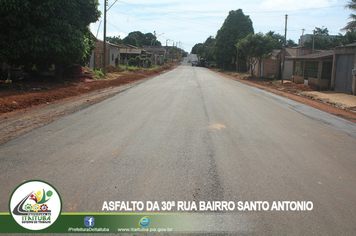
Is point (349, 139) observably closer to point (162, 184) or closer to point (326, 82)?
point (162, 184)

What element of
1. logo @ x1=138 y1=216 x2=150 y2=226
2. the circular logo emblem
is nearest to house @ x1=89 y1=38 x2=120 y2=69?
the circular logo emblem

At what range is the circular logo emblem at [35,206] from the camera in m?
3.35

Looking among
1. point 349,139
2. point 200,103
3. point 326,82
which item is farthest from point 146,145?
point 326,82

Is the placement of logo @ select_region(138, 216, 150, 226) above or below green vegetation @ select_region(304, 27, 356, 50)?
below

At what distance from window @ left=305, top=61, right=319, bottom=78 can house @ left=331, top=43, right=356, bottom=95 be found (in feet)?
15.0

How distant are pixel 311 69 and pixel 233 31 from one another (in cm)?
3534

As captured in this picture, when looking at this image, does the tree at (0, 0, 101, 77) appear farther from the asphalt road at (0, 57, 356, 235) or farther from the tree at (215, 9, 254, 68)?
the tree at (215, 9, 254, 68)

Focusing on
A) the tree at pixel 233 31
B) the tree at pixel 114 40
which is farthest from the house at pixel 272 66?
the tree at pixel 114 40

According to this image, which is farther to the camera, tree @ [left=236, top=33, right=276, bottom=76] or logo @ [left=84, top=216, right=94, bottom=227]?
tree @ [left=236, top=33, right=276, bottom=76]

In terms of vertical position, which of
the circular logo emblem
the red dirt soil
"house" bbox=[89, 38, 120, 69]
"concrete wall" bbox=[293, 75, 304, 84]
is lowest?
the circular logo emblem

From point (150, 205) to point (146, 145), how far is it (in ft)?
8.55

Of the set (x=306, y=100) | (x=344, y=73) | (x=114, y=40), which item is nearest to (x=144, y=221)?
(x=306, y=100)

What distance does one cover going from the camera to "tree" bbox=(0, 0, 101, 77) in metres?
15.9

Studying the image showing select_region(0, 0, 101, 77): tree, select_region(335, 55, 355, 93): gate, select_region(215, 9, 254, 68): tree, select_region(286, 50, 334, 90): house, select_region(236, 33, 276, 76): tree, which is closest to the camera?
select_region(0, 0, 101, 77): tree
